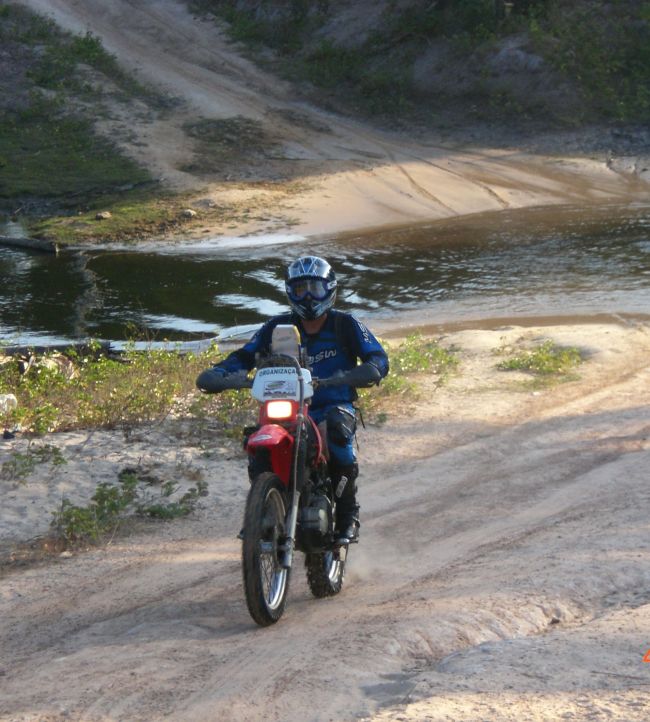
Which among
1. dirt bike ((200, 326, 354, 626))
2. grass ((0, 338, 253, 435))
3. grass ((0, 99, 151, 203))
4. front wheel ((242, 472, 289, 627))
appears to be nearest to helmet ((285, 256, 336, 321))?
dirt bike ((200, 326, 354, 626))

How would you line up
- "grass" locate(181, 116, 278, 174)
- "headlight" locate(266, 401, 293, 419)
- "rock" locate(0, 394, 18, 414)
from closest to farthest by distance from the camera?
"headlight" locate(266, 401, 293, 419), "rock" locate(0, 394, 18, 414), "grass" locate(181, 116, 278, 174)

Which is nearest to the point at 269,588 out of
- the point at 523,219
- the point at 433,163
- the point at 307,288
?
the point at 307,288

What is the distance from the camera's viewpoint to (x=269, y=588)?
5387mm

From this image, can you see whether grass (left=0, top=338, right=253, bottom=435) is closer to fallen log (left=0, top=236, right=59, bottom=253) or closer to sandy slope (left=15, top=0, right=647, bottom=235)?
fallen log (left=0, top=236, right=59, bottom=253)

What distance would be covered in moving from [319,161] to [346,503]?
77.5 ft

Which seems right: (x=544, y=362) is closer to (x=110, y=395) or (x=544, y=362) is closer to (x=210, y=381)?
(x=110, y=395)

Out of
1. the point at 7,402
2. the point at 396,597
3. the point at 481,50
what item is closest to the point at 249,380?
the point at 396,597

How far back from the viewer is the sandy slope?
85.8ft

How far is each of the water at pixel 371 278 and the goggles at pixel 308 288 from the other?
11.5 metres

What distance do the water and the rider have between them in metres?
11.2

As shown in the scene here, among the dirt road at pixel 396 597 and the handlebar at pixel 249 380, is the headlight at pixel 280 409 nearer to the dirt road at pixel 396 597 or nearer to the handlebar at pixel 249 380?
the handlebar at pixel 249 380

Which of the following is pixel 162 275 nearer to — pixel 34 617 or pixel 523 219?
pixel 523 219

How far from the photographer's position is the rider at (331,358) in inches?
231

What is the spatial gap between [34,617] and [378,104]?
29.6 meters
